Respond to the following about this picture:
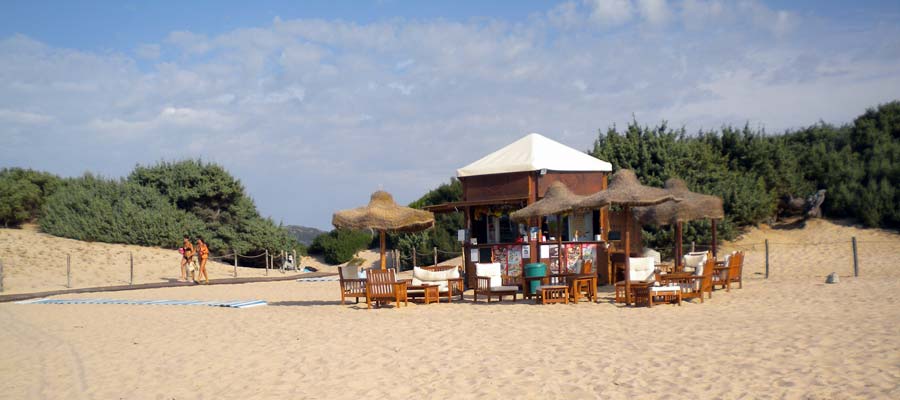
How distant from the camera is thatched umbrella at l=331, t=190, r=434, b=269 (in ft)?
49.2

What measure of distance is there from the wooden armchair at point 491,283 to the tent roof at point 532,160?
265cm

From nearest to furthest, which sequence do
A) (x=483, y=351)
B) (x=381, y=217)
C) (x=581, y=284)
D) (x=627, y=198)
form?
(x=483, y=351)
(x=627, y=198)
(x=581, y=284)
(x=381, y=217)

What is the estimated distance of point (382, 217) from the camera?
49.4 feet

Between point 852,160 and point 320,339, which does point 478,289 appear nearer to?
point 320,339

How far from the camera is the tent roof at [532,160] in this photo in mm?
16828

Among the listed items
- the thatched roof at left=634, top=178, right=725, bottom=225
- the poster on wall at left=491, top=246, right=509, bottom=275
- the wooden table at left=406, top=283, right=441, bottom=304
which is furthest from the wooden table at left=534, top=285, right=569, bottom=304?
the thatched roof at left=634, top=178, right=725, bottom=225

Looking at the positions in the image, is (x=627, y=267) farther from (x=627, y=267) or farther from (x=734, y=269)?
(x=734, y=269)

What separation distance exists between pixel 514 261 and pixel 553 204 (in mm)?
2906

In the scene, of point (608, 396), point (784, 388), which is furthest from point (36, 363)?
point (784, 388)

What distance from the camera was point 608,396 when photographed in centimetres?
627

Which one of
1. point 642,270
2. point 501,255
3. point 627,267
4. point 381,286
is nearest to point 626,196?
point 627,267

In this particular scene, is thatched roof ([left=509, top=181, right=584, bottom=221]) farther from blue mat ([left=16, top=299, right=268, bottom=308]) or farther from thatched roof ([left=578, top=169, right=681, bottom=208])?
blue mat ([left=16, top=299, right=268, bottom=308])

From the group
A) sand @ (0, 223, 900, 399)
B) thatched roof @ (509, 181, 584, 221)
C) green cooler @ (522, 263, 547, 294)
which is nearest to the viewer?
sand @ (0, 223, 900, 399)

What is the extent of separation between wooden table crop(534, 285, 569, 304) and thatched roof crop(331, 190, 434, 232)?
317cm
